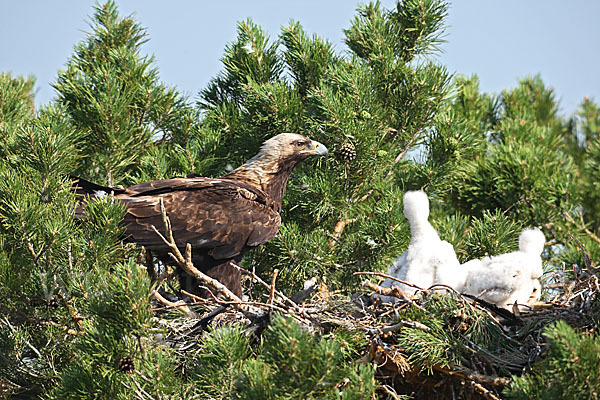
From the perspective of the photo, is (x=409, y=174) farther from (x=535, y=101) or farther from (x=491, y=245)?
(x=535, y=101)

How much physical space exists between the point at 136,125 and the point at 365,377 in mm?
3347

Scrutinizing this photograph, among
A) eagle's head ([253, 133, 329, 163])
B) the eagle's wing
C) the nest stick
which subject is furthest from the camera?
eagle's head ([253, 133, 329, 163])

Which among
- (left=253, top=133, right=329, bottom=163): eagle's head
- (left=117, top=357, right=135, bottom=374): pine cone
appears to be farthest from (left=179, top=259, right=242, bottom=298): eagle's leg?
(left=117, top=357, right=135, bottom=374): pine cone

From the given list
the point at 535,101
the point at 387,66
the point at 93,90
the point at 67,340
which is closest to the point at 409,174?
the point at 387,66

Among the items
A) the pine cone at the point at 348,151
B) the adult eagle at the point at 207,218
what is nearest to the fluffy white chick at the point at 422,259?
the pine cone at the point at 348,151

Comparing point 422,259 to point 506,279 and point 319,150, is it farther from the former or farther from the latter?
point 319,150

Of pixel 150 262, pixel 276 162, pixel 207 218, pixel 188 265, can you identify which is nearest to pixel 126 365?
pixel 188 265

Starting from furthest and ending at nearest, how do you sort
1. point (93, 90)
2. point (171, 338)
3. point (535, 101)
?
point (535, 101) → point (93, 90) → point (171, 338)

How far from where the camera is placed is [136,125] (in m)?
6.32

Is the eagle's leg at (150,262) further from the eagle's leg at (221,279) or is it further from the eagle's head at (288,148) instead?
the eagle's head at (288,148)

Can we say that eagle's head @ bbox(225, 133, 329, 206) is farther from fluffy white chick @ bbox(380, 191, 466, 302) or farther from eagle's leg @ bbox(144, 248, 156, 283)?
eagle's leg @ bbox(144, 248, 156, 283)

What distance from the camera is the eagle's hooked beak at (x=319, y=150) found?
6074mm

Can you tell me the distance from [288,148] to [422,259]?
5.09ft

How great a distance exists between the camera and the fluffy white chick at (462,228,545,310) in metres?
4.98
